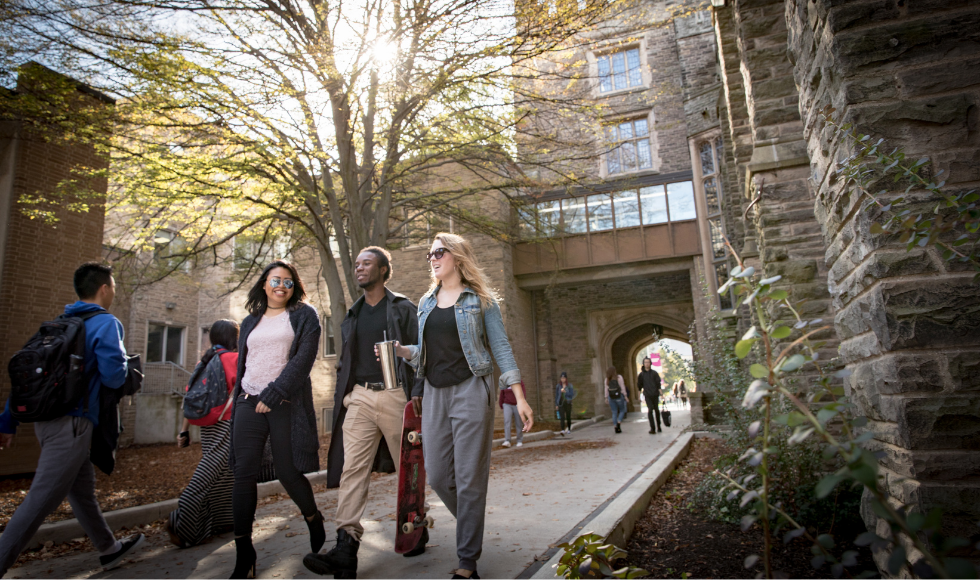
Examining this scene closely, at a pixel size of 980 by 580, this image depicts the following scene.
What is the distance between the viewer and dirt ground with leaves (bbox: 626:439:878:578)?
2852mm

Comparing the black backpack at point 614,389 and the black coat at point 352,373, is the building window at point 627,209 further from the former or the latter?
the black coat at point 352,373

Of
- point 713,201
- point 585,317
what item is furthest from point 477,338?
point 585,317

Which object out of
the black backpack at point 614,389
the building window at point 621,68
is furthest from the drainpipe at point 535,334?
the building window at point 621,68

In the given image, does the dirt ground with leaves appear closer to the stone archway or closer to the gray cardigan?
the gray cardigan

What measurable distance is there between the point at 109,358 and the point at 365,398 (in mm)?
1569

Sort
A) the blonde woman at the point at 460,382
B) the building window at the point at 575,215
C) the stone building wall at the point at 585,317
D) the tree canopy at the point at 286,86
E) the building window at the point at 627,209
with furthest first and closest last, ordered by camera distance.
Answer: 1. the stone building wall at the point at 585,317
2. the building window at the point at 575,215
3. the building window at the point at 627,209
4. the tree canopy at the point at 286,86
5. the blonde woman at the point at 460,382

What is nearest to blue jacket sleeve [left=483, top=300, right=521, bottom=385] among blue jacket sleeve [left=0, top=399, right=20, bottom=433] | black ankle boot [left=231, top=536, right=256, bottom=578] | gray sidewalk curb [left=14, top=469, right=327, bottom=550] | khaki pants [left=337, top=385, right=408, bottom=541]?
khaki pants [left=337, top=385, right=408, bottom=541]

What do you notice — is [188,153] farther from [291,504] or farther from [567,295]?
[567,295]

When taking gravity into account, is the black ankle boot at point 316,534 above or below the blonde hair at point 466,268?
below

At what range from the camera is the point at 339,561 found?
309 cm

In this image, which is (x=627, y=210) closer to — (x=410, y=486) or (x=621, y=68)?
(x=621, y=68)

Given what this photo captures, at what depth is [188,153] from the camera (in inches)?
331

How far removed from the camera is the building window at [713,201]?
16.6 m

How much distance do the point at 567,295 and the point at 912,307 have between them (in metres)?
18.9
